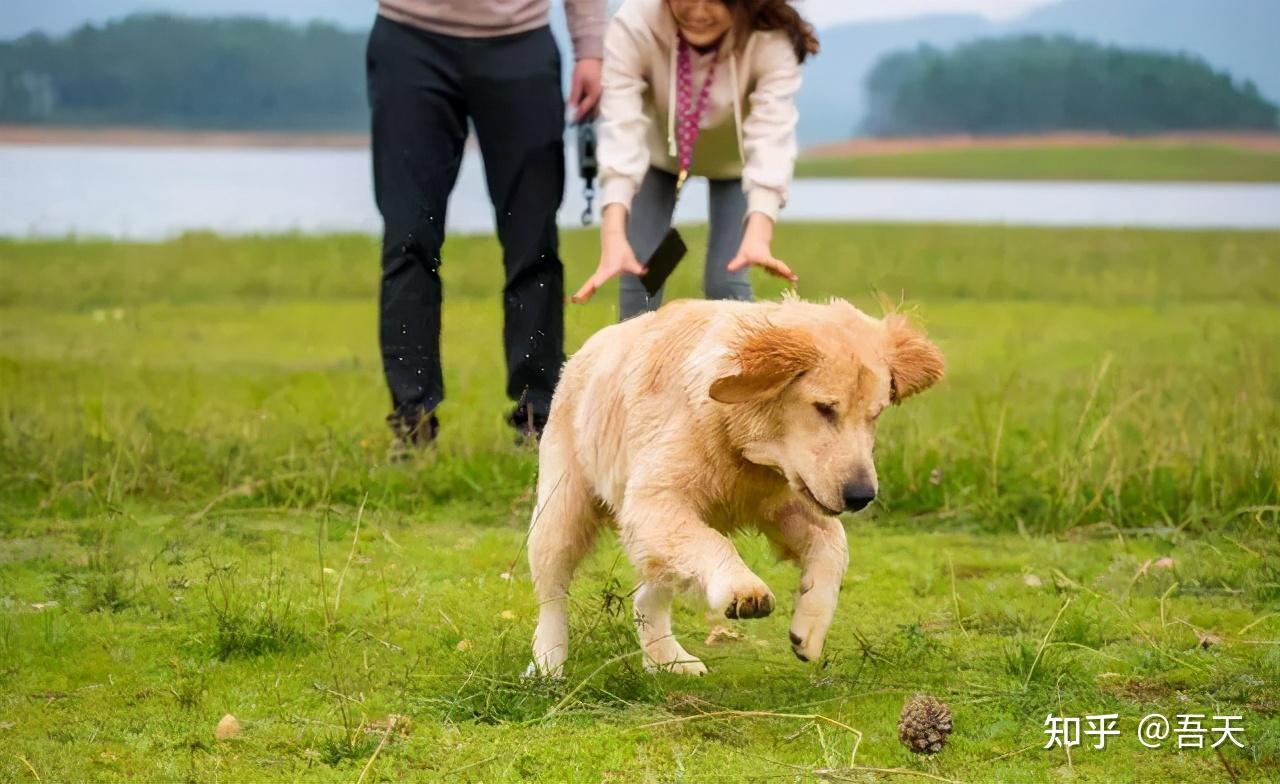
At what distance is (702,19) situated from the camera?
18.7 feet

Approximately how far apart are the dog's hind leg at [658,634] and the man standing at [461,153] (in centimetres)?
218

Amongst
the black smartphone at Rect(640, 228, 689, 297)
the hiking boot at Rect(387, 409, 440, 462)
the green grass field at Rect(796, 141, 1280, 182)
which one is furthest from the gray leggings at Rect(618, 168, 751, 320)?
the green grass field at Rect(796, 141, 1280, 182)

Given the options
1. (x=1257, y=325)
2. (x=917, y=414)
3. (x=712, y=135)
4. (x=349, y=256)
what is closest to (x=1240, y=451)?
(x=917, y=414)

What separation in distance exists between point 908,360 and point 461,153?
3.44m

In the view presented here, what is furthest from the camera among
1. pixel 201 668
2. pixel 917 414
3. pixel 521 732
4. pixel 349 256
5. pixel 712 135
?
pixel 349 256

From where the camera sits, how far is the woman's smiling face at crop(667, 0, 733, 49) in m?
5.66

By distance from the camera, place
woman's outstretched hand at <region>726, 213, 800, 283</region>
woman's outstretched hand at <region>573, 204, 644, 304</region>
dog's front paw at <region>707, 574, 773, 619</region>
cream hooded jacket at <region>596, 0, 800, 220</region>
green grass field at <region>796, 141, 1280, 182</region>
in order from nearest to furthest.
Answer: dog's front paw at <region>707, 574, 773, 619</region> < woman's outstretched hand at <region>726, 213, 800, 283</region> < woman's outstretched hand at <region>573, 204, 644, 304</region> < cream hooded jacket at <region>596, 0, 800, 220</region> < green grass field at <region>796, 141, 1280, 182</region>

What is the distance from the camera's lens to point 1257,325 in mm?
12969

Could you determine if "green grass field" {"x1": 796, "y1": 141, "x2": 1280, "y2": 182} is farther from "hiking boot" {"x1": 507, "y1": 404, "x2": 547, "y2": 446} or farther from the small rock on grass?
the small rock on grass

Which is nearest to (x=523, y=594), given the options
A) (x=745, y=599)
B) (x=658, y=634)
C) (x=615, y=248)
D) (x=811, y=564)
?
(x=658, y=634)

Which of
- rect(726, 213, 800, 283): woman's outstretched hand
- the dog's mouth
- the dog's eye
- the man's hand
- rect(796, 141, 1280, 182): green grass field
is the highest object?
the man's hand

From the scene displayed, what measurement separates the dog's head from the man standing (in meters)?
2.80

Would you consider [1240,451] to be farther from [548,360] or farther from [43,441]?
[43,441]

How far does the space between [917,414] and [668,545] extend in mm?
3596
